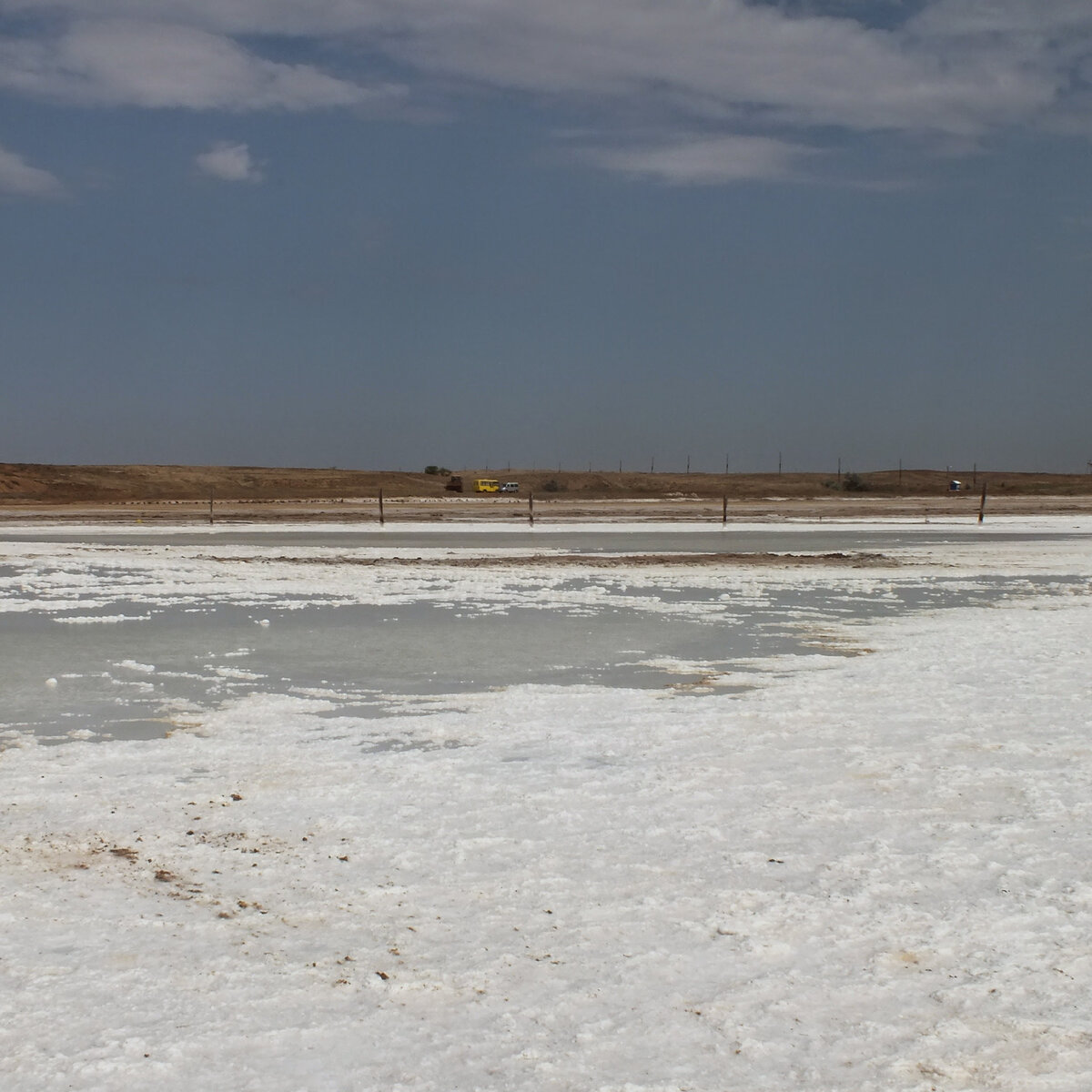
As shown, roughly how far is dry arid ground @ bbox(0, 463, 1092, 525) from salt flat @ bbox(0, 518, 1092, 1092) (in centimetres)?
3867

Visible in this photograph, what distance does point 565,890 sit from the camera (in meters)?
4.58

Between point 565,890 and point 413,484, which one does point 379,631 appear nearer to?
point 565,890

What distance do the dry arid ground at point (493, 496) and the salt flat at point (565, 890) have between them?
3867cm

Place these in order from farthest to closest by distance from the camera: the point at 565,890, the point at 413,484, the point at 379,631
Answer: the point at 413,484, the point at 379,631, the point at 565,890

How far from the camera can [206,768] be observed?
6.41 m

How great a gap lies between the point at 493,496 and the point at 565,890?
83.0 m

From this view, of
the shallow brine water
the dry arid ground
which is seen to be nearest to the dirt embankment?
the dry arid ground

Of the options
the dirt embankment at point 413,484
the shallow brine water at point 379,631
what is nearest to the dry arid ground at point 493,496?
the dirt embankment at point 413,484

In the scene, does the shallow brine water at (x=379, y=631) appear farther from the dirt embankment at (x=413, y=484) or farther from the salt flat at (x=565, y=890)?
the dirt embankment at (x=413, y=484)

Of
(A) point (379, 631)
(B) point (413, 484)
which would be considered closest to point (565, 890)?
(A) point (379, 631)

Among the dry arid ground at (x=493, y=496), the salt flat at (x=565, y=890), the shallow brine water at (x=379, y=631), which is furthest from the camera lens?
the dry arid ground at (x=493, y=496)

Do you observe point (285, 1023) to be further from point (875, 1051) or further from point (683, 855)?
point (683, 855)

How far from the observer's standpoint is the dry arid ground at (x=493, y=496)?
52.5 meters

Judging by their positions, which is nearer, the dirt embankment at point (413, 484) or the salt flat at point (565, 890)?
the salt flat at point (565, 890)
